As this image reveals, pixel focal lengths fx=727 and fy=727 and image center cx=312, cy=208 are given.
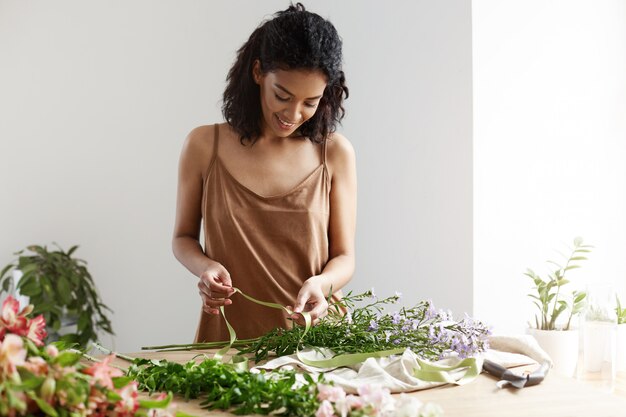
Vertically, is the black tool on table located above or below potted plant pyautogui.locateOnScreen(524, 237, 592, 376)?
above

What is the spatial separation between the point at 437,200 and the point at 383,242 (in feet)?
0.99

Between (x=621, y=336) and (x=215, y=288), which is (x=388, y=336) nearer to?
(x=215, y=288)

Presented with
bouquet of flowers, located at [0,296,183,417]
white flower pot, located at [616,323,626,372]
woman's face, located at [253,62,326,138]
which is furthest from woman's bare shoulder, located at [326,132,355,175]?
white flower pot, located at [616,323,626,372]

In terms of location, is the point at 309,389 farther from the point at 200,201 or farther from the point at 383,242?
the point at 383,242

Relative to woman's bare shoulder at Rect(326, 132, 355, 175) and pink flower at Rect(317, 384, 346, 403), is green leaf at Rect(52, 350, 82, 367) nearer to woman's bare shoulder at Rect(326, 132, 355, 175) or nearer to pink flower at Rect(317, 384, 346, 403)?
pink flower at Rect(317, 384, 346, 403)

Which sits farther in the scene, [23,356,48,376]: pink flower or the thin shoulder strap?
the thin shoulder strap

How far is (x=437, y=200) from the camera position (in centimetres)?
322

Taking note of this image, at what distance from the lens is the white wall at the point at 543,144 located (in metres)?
3.29

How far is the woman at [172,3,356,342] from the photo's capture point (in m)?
2.13

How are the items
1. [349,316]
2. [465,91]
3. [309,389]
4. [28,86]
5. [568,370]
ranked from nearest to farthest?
[309,389] < [349,316] < [568,370] < [465,91] < [28,86]

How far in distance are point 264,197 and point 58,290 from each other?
1.57m

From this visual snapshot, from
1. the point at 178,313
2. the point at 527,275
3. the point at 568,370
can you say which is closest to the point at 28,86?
the point at 178,313

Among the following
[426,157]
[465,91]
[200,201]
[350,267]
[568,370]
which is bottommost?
[568,370]

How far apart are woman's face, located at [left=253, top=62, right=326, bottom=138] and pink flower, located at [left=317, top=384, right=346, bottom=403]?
1.00 meters
